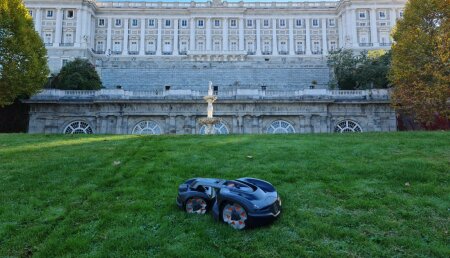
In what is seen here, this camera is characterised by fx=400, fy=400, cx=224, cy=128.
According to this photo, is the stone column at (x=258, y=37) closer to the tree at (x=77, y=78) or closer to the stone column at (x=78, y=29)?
the stone column at (x=78, y=29)

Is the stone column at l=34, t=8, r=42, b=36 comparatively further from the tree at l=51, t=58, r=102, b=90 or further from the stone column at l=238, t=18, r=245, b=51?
the tree at l=51, t=58, r=102, b=90

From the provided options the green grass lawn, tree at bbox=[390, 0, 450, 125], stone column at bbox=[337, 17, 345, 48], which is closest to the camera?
the green grass lawn

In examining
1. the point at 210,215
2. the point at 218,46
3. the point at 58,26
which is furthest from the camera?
the point at 218,46

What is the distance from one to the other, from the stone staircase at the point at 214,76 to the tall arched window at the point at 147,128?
892cm

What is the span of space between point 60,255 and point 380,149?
1089cm

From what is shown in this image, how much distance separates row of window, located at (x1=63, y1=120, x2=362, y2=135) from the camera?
31.1 metres

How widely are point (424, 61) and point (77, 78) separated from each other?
27.8 metres

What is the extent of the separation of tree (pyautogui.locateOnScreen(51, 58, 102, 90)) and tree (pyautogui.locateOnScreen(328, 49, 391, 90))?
2341 centimetres

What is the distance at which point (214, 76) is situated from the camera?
4119 centimetres

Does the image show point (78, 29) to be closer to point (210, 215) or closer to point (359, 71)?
point (359, 71)

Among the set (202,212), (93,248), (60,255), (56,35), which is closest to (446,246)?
(202,212)

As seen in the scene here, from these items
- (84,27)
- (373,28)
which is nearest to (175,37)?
(84,27)

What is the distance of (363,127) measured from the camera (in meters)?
31.3

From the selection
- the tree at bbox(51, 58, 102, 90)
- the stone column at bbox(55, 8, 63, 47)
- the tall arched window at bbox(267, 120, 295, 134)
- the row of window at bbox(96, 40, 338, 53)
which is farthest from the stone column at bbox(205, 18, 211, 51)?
the tall arched window at bbox(267, 120, 295, 134)
